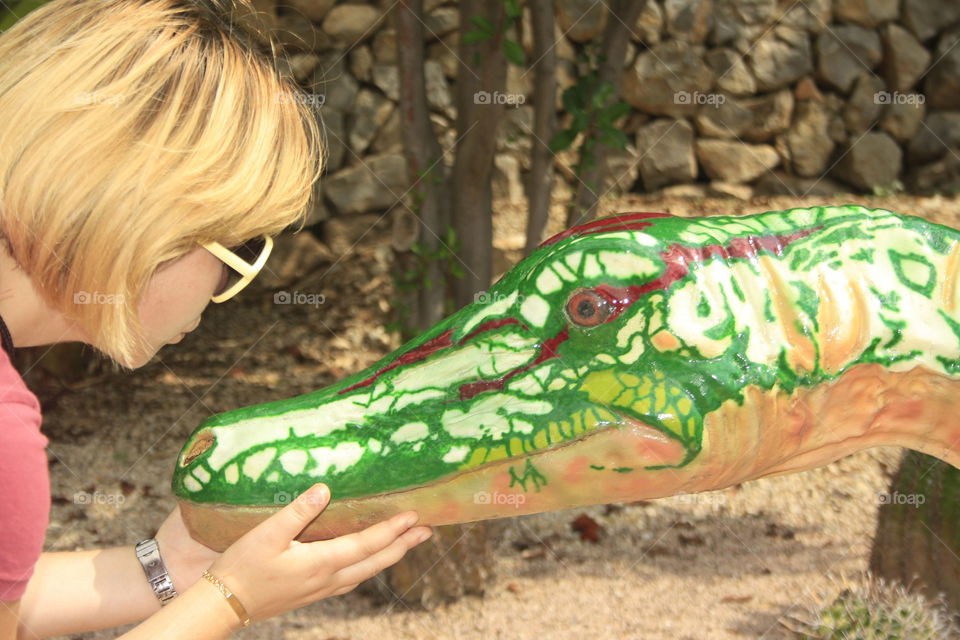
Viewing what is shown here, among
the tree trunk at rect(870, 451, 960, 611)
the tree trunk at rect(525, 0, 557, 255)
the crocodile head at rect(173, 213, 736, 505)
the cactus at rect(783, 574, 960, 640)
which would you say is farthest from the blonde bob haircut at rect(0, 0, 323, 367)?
the tree trunk at rect(525, 0, 557, 255)

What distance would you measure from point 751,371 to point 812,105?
202 inches

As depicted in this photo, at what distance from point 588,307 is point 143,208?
538mm

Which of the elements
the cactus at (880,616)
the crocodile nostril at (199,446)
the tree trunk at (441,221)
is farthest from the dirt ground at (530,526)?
the crocodile nostril at (199,446)

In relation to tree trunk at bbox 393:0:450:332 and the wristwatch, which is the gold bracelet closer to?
the wristwatch

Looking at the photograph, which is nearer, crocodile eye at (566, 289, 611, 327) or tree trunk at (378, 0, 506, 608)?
crocodile eye at (566, 289, 611, 327)

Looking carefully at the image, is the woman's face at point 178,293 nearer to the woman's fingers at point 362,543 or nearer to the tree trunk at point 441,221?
the woman's fingers at point 362,543

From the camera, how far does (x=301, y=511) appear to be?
118 cm

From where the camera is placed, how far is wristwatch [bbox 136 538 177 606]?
5.05 feet

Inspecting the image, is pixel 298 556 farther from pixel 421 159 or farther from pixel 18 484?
pixel 421 159

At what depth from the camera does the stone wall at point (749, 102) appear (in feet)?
18.2

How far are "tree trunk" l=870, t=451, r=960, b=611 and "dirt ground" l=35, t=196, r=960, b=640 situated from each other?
15.2 inches

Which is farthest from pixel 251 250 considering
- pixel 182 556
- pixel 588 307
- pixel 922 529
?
pixel 922 529

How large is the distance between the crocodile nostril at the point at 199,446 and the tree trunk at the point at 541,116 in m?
1.83

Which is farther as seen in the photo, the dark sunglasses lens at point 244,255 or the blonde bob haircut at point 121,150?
the dark sunglasses lens at point 244,255
